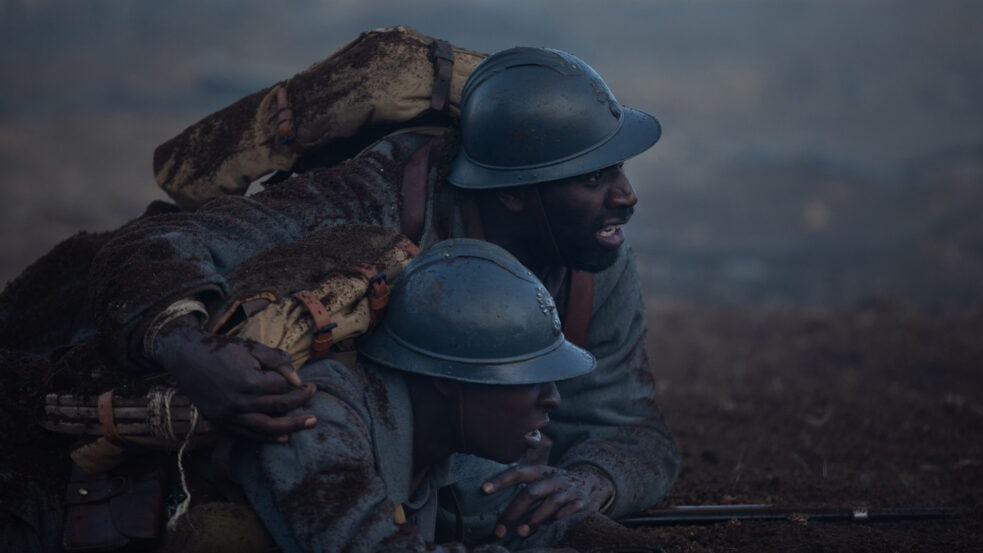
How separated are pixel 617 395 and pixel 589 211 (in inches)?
37.6

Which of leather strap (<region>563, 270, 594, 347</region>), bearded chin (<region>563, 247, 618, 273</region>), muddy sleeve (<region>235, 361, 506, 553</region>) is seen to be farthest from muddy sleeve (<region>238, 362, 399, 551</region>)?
leather strap (<region>563, 270, 594, 347</region>)

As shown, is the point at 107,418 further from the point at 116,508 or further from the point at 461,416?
the point at 461,416

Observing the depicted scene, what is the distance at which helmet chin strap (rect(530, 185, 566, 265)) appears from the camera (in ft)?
15.7

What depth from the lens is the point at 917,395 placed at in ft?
27.9

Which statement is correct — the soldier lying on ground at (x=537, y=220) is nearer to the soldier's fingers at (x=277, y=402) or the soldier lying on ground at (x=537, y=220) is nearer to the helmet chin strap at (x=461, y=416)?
the helmet chin strap at (x=461, y=416)

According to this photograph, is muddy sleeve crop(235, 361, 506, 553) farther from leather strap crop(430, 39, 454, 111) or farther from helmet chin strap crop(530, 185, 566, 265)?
leather strap crop(430, 39, 454, 111)

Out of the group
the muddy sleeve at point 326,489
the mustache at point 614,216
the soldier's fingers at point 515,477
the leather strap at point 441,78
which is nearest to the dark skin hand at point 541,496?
the soldier's fingers at point 515,477

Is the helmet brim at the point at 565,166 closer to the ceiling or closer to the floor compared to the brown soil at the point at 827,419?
closer to the ceiling

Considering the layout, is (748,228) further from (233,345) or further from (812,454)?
(233,345)

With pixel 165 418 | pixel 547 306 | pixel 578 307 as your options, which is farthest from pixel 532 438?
pixel 578 307

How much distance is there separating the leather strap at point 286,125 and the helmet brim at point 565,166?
0.68 meters

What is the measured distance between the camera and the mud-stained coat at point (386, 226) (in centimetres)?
378

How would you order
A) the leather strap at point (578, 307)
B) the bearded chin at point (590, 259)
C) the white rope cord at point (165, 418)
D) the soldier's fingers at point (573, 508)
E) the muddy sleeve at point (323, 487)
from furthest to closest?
the leather strap at point (578, 307), the bearded chin at point (590, 259), the soldier's fingers at point (573, 508), the white rope cord at point (165, 418), the muddy sleeve at point (323, 487)

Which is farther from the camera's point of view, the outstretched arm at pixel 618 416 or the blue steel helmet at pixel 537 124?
the outstretched arm at pixel 618 416
